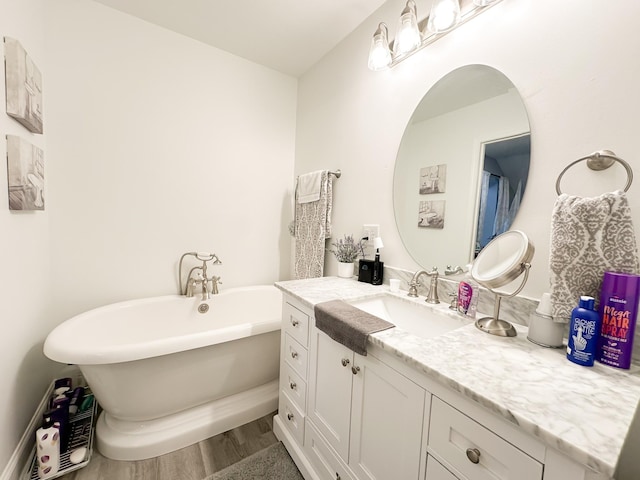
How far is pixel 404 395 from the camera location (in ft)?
2.47

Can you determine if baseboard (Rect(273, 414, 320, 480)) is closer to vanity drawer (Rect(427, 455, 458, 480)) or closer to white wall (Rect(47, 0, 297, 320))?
vanity drawer (Rect(427, 455, 458, 480))

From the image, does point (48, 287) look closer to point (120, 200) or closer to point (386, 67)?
point (120, 200)

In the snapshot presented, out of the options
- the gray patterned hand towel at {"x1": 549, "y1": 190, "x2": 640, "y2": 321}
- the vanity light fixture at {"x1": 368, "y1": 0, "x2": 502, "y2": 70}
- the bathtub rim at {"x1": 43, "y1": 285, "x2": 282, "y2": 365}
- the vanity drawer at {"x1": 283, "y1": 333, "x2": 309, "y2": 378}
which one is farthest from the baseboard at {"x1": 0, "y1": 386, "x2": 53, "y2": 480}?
the vanity light fixture at {"x1": 368, "y1": 0, "x2": 502, "y2": 70}

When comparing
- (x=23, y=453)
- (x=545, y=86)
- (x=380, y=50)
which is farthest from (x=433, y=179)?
(x=23, y=453)

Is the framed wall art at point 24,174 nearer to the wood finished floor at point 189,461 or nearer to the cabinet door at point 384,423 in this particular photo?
the wood finished floor at point 189,461

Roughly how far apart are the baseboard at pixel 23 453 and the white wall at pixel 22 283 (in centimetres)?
4

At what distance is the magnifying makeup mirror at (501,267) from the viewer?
0.84m

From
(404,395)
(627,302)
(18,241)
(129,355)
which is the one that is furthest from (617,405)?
(18,241)

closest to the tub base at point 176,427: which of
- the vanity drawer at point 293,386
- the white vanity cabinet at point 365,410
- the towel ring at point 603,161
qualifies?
the vanity drawer at point 293,386

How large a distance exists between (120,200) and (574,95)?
242 centimetres

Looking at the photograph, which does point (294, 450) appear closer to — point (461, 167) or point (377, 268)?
point (377, 268)

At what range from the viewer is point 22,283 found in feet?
4.16

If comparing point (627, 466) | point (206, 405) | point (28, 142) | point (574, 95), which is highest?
point (574, 95)

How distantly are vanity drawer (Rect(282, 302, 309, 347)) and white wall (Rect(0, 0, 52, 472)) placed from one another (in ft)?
3.93
